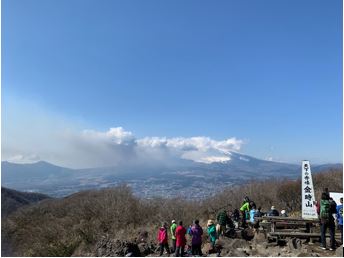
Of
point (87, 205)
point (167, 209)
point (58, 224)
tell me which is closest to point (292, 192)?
point (167, 209)

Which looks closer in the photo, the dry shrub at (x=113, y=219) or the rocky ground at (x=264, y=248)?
the rocky ground at (x=264, y=248)

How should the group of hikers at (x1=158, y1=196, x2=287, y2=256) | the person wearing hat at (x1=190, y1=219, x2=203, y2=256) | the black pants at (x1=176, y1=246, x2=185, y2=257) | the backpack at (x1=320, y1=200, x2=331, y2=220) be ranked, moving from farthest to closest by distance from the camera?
the black pants at (x1=176, y1=246, x2=185, y2=257) < the group of hikers at (x1=158, y1=196, x2=287, y2=256) < the person wearing hat at (x1=190, y1=219, x2=203, y2=256) < the backpack at (x1=320, y1=200, x2=331, y2=220)

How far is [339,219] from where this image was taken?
50.5 ft

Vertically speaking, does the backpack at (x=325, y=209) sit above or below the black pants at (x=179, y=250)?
above

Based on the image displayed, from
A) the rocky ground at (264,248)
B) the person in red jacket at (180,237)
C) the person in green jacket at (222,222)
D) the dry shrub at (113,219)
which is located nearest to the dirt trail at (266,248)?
the rocky ground at (264,248)

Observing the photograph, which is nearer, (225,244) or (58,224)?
(225,244)

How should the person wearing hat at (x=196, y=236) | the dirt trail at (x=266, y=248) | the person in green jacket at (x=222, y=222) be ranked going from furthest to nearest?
the person in green jacket at (x=222, y=222)
the person wearing hat at (x=196, y=236)
the dirt trail at (x=266, y=248)

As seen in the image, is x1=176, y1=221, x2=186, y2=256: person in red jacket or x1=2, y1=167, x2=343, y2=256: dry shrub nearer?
x1=176, y1=221, x2=186, y2=256: person in red jacket

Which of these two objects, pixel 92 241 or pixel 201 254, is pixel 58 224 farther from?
pixel 201 254

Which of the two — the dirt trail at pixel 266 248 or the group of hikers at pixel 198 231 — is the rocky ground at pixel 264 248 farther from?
the group of hikers at pixel 198 231

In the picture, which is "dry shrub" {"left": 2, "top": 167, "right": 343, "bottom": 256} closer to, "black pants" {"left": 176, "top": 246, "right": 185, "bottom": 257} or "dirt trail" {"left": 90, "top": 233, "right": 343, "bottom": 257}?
"dirt trail" {"left": 90, "top": 233, "right": 343, "bottom": 257}

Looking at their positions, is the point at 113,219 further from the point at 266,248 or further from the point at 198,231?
the point at 266,248

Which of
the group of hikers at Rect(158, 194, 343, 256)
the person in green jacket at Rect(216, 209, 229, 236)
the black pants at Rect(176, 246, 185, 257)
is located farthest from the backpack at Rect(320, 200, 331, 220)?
the person in green jacket at Rect(216, 209, 229, 236)

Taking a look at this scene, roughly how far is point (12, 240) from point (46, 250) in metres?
17.6
